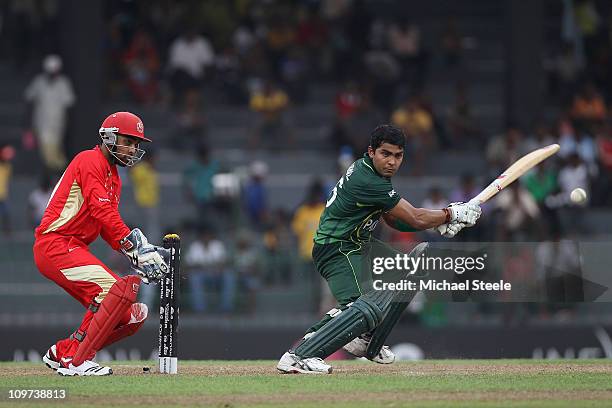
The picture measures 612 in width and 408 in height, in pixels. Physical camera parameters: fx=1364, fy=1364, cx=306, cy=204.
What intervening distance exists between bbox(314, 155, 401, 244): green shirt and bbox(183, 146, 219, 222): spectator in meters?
9.38

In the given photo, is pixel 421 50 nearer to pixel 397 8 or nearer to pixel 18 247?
pixel 397 8

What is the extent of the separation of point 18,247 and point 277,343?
349 cm

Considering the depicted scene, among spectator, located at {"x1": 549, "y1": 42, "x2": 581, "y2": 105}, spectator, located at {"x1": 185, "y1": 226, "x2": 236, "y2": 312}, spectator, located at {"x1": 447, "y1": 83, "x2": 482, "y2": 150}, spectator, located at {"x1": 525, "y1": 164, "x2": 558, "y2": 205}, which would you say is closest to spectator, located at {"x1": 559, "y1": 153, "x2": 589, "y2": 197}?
spectator, located at {"x1": 525, "y1": 164, "x2": 558, "y2": 205}

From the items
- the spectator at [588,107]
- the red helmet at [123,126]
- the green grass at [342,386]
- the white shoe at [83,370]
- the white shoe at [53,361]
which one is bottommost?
the green grass at [342,386]

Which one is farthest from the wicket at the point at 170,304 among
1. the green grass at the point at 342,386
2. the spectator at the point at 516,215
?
the spectator at the point at 516,215

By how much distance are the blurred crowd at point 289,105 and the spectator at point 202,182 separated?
0.07 feet

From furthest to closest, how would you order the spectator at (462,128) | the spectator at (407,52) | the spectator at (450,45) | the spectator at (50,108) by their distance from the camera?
the spectator at (450,45), the spectator at (407,52), the spectator at (462,128), the spectator at (50,108)

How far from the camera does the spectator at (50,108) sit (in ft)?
69.9

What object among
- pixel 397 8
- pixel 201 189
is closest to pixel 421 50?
pixel 397 8

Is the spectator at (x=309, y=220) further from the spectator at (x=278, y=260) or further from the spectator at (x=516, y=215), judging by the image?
the spectator at (x=516, y=215)

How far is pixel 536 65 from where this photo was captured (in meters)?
22.3

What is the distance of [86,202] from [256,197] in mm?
10156

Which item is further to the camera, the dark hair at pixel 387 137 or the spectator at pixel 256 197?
the spectator at pixel 256 197

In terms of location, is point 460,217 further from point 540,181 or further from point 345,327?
point 540,181
